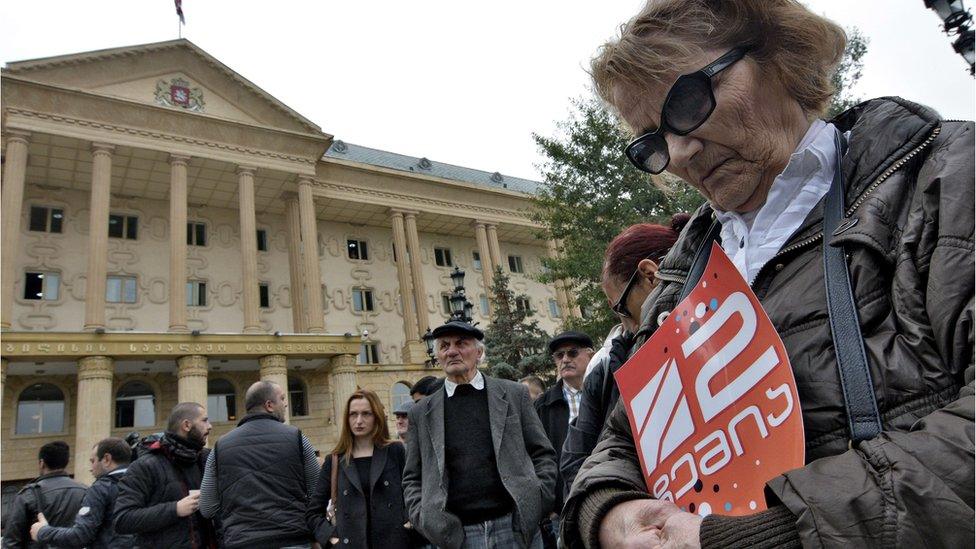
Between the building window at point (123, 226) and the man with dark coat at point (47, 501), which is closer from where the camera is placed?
the man with dark coat at point (47, 501)

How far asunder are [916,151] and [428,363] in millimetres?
30876

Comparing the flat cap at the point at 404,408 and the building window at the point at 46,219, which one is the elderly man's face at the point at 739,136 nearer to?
the flat cap at the point at 404,408

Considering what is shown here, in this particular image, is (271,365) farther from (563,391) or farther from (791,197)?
(791,197)

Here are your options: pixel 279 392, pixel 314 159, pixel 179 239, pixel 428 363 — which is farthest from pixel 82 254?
pixel 279 392

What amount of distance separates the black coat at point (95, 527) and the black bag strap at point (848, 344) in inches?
230

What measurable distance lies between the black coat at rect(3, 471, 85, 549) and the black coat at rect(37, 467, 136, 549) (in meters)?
0.44

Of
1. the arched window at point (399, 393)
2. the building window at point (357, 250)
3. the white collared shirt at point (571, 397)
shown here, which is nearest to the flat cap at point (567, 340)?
the white collared shirt at point (571, 397)

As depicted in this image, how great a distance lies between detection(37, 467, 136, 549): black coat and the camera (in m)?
5.36

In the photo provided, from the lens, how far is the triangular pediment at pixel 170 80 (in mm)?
26031

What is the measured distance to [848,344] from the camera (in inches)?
44.4

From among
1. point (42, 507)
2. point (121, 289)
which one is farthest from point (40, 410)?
point (42, 507)

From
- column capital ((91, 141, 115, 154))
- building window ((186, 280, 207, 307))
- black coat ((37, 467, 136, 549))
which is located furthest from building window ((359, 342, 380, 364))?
black coat ((37, 467, 136, 549))

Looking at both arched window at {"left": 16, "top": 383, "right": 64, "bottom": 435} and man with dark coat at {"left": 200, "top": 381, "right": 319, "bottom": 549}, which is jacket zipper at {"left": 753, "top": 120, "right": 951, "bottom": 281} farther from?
arched window at {"left": 16, "top": 383, "right": 64, "bottom": 435}

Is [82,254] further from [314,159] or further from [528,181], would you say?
[528,181]
